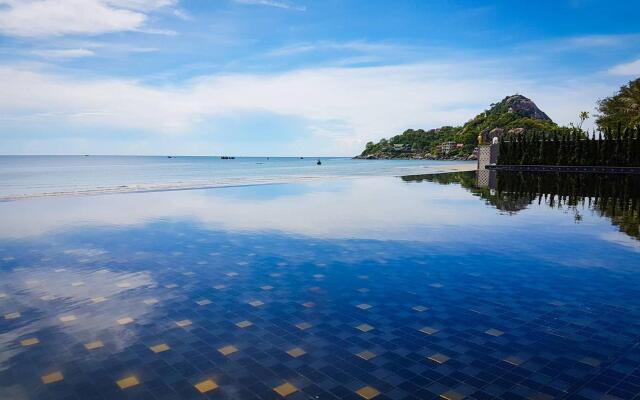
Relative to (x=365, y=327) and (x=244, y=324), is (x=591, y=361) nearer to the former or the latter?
(x=365, y=327)

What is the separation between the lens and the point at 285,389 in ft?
14.8

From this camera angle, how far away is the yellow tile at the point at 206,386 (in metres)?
4.51

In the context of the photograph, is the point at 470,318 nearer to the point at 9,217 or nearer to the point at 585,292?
the point at 585,292

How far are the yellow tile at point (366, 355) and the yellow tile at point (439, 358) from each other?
704 mm

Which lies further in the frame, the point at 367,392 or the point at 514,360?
the point at 514,360

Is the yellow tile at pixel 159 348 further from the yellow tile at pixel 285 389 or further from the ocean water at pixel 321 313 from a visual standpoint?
the yellow tile at pixel 285 389

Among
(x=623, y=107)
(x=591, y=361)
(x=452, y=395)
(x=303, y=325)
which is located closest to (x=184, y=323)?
(x=303, y=325)

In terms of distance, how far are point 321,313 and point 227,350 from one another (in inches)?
67.9

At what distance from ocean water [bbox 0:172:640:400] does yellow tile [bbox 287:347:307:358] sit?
3 centimetres

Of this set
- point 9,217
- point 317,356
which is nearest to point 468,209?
point 317,356

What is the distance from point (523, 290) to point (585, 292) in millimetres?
1060

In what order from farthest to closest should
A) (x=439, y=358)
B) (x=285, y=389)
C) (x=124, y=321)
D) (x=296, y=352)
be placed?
(x=124, y=321) < (x=296, y=352) < (x=439, y=358) < (x=285, y=389)

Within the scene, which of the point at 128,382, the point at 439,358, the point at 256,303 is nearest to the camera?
the point at 128,382

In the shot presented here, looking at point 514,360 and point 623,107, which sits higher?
point 623,107
